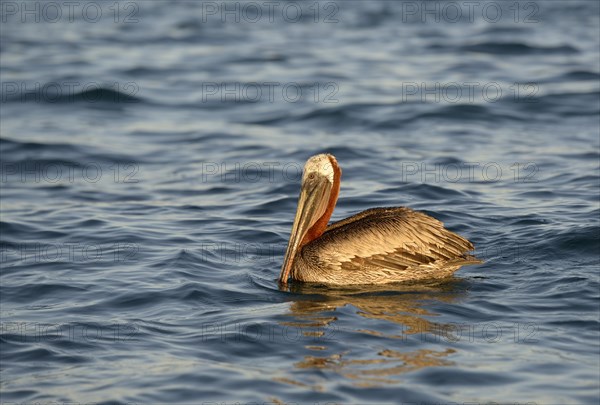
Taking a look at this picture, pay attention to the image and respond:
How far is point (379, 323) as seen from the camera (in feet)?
26.8

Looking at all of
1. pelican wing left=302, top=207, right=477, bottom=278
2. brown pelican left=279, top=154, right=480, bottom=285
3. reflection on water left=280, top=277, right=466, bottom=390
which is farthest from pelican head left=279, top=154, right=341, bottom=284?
reflection on water left=280, top=277, right=466, bottom=390

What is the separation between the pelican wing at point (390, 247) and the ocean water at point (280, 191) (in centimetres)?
23

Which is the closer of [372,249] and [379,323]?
[379,323]

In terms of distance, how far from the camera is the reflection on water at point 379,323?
7.29m

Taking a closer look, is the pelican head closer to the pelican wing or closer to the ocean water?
the pelican wing

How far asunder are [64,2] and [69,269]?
1605 cm

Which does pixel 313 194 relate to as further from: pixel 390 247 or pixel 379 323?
pixel 379 323

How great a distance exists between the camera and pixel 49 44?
21.5 meters

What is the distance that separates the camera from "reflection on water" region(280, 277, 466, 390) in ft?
23.9

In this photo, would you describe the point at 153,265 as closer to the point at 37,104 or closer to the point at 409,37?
the point at 37,104

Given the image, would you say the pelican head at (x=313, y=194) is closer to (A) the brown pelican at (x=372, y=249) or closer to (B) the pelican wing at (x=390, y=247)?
(A) the brown pelican at (x=372, y=249)

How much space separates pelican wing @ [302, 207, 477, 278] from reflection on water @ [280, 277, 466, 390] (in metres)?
0.21

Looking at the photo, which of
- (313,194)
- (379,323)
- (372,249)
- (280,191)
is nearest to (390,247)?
(372,249)

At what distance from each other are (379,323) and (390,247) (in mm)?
1182
